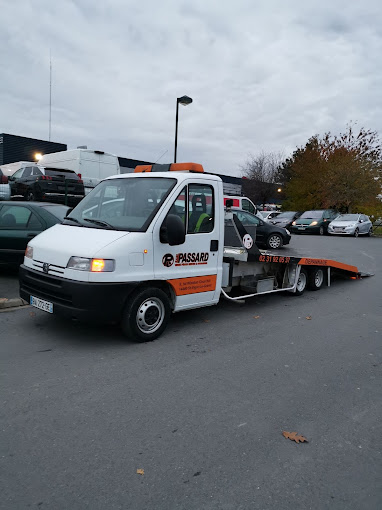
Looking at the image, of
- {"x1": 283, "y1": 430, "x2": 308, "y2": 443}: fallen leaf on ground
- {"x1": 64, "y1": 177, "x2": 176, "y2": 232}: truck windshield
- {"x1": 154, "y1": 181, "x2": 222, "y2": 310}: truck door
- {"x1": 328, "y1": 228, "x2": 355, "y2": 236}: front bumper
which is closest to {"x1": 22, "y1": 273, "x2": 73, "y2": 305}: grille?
{"x1": 64, "y1": 177, "x2": 176, "y2": 232}: truck windshield

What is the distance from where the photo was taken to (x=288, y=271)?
7.80 m

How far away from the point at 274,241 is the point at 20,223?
9.85m

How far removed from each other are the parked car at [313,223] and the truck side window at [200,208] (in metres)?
20.8

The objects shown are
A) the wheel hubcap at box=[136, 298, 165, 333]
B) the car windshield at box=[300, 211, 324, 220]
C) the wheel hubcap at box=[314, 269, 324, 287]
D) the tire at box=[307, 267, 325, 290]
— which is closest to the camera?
the wheel hubcap at box=[136, 298, 165, 333]

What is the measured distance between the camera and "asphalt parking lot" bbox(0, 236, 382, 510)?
248 centimetres

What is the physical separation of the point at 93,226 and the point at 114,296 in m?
1.03

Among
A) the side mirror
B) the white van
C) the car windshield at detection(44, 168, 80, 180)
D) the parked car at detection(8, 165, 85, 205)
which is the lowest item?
the side mirror

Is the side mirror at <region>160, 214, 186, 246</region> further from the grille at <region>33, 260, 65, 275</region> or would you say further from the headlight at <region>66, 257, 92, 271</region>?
the grille at <region>33, 260, 65, 275</region>

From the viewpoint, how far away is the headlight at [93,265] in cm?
441

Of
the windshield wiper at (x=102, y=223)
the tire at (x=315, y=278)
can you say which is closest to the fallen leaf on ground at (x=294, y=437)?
the windshield wiper at (x=102, y=223)

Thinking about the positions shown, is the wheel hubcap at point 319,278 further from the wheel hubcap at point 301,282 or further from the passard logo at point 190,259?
the passard logo at point 190,259

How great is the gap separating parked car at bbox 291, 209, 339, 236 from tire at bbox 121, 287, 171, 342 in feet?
70.9

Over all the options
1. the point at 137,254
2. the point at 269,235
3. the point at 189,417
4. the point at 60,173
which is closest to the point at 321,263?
the point at 137,254

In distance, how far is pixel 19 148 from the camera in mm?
33844
